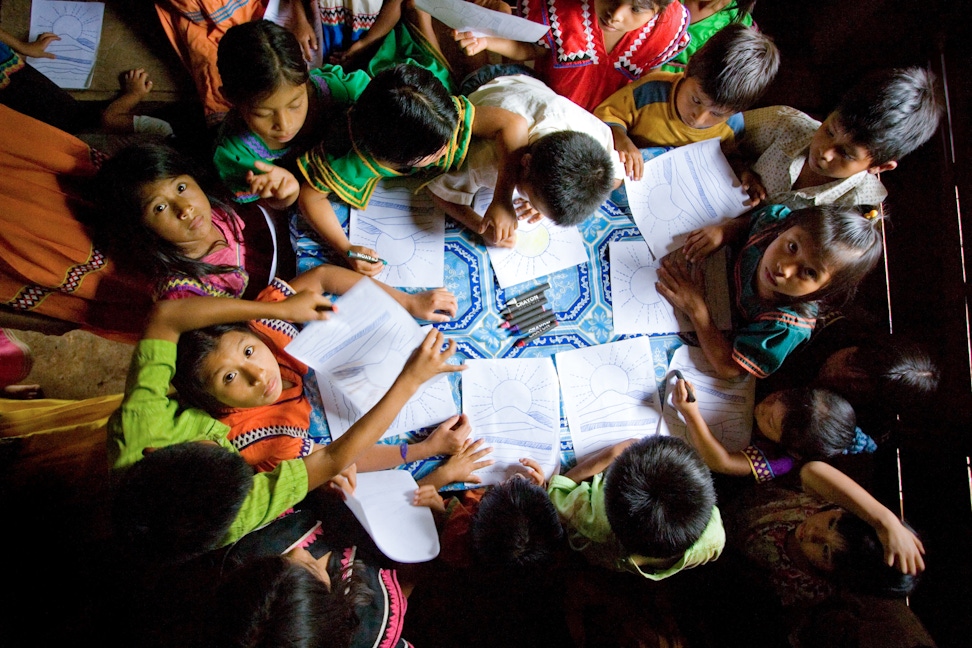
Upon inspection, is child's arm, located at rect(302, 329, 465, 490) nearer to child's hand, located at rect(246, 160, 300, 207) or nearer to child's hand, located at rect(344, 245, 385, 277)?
child's hand, located at rect(344, 245, 385, 277)

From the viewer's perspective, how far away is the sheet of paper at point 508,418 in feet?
3.81

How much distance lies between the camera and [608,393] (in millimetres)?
1197

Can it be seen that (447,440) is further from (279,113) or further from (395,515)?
(279,113)

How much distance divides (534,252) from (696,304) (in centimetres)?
41

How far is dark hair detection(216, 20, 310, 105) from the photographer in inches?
40.9

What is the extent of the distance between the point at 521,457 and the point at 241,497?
571 millimetres

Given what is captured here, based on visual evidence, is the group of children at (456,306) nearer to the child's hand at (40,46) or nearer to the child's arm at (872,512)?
the child's arm at (872,512)

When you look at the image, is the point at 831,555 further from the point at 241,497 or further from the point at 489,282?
the point at 241,497

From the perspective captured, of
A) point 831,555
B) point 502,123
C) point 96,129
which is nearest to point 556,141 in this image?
point 502,123

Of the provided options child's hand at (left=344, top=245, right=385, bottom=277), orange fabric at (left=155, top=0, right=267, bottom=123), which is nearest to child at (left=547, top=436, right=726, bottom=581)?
child's hand at (left=344, top=245, right=385, bottom=277)

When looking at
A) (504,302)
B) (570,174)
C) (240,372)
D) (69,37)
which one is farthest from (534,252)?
(69,37)

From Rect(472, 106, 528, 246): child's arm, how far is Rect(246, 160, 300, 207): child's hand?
0.44 meters

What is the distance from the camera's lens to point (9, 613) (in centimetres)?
117

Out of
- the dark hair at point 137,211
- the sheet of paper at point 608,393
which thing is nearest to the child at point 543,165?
the sheet of paper at point 608,393
